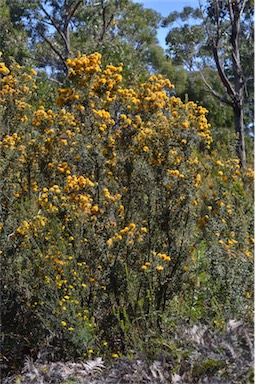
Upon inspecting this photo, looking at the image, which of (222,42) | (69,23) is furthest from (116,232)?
(69,23)

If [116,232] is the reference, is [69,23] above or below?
above

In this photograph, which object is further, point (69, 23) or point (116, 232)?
point (69, 23)

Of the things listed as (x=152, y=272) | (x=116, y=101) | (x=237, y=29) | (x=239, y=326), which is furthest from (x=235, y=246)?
(x=237, y=29)

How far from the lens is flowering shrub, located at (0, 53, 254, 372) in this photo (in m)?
3.50

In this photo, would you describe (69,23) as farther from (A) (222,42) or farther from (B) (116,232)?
(B) (116,232)

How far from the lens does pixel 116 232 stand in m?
3.54

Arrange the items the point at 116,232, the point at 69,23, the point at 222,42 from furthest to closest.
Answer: the point at 69,23, the point at 222,42, the point at 116,232

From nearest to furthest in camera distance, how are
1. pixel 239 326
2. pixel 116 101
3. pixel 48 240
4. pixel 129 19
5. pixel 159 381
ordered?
pixel 159 381
pixel 239 326
pixel 48 240
pixel 116 101
pixel 129 19

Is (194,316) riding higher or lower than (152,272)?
lower

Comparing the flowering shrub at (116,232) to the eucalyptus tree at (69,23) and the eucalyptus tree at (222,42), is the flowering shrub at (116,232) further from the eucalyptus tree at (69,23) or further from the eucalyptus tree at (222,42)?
the eucalyptus tree at (69,23)

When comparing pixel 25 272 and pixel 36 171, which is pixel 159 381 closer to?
pixel 25 272

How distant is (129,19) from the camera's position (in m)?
22.2

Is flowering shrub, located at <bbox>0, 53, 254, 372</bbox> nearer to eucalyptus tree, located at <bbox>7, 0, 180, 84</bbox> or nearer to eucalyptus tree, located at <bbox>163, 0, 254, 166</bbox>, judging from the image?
eucalyptus tree, located at <bbox>163, 0, 254, 166</bbox>

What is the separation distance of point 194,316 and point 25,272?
3.57 feet
